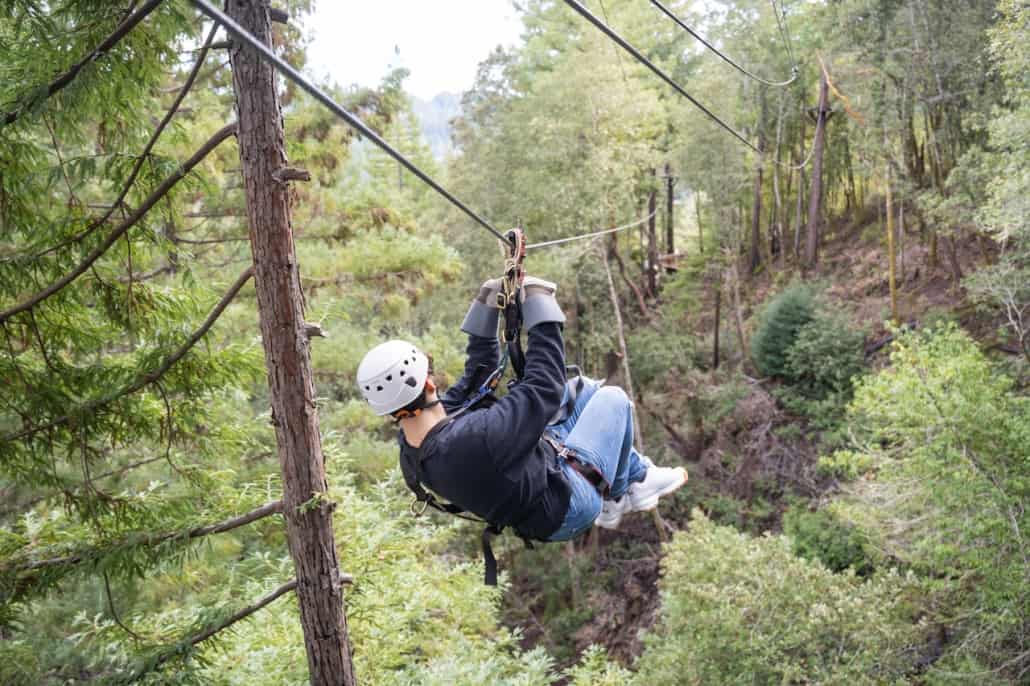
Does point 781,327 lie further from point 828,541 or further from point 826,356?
point 828,541

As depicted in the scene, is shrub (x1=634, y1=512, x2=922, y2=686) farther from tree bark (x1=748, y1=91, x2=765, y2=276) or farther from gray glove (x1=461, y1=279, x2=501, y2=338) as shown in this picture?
tree bark (x1=748, y1=91, x2=765, y2=276)

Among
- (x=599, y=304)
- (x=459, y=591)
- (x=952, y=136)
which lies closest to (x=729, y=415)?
(x=599, y=304)

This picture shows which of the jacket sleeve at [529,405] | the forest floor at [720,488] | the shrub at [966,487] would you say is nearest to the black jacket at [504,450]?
the jacket sleeve at [529,405]

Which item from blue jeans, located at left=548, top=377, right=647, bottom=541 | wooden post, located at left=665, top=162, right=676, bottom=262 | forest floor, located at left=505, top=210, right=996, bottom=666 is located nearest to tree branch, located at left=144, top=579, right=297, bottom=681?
blue jeans, located at left=548, top=377, right=647, bottom=541

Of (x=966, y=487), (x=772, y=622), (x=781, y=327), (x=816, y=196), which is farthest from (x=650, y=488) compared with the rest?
(x=816, y=196)

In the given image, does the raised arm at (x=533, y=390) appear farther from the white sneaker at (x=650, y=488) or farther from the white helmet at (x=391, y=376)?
the white sneaker at (x=650, y=488)

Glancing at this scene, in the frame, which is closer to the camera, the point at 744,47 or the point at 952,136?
the point at 952,136

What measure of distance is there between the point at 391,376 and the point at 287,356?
51 cm

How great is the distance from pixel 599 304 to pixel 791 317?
3731 millimetres

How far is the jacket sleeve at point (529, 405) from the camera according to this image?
2.36 meters

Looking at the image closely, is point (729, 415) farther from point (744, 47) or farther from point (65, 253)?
point (65, 253)

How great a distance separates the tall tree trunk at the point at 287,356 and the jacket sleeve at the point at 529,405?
2.55 ft

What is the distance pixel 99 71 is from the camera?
8.39 feet

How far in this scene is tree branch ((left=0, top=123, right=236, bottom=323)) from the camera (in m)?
2.54
